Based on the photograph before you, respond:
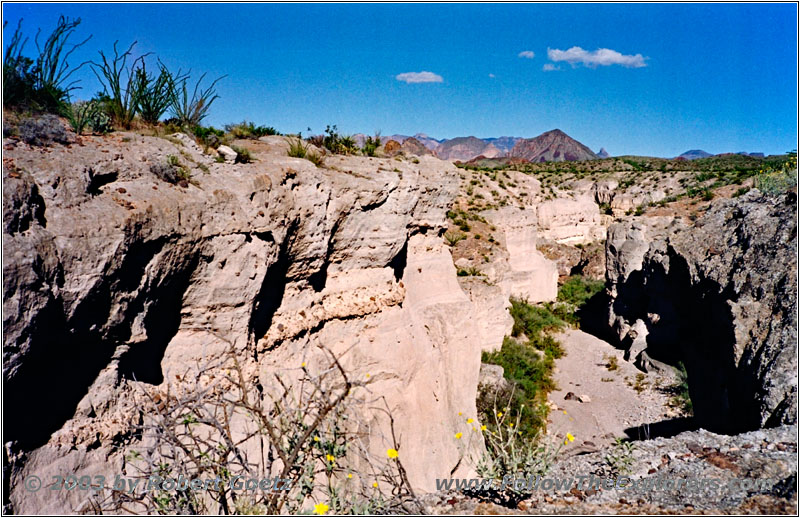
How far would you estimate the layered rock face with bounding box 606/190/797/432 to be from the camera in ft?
19.3

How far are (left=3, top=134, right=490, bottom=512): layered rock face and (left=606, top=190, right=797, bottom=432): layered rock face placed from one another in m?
4.17

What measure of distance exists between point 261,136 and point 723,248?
810cm

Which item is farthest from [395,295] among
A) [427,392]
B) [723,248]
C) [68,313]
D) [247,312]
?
[723,248]

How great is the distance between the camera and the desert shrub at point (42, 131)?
427 cm

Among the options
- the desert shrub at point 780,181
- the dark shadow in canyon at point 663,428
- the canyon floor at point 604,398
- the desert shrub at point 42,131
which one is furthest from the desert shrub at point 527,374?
the desert shrub at point 42,131

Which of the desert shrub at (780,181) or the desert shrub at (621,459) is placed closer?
the desert shrub at (621,459)

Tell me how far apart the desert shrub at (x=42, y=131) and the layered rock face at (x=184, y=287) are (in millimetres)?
142

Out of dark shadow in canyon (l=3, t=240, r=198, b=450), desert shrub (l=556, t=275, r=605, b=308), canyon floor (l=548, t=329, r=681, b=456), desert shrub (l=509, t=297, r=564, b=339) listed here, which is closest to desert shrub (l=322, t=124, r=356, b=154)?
dark shadow in canyon (l=3, t=240, r=198, b=450)

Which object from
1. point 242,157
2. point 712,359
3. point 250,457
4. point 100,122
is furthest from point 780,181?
point 100,122

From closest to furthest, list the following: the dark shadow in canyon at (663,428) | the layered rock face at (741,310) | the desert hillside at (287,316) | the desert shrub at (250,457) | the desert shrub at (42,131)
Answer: the desert shrub at (250,457)
the desert hillside at (287,316)
the desert shrub at (42,131)
the layered rock face at (741,310)
the dark shadow in canyon at (663,428)

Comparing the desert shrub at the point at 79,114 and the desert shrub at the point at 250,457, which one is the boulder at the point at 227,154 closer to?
the desert shrub at the point at 79,114

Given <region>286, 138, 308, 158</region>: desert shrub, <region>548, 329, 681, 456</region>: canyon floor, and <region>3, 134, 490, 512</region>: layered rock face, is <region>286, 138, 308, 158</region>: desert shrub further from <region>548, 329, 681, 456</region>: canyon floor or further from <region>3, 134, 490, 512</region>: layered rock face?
<region>548, 329, 681, 456</region>: canyon floor

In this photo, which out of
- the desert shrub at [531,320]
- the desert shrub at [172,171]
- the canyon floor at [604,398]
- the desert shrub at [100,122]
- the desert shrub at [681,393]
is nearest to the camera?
the desert shrub at [172,171]

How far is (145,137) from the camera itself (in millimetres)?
5383
